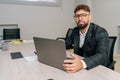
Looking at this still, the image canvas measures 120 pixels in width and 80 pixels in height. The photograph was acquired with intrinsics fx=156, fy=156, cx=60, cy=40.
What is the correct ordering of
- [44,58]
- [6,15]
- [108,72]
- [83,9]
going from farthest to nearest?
1. [6,15]
2. [83,9]
3. [44,58]
4. [108,72]

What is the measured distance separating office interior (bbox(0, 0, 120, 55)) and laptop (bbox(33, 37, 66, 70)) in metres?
2.87

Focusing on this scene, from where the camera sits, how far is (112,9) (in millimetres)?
3865

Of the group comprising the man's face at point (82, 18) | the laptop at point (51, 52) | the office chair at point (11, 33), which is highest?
the man's face at point (82, 18)

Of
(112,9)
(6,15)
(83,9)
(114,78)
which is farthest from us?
(6,15)

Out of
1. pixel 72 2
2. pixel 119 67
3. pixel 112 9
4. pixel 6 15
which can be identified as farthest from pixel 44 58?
pixel 72 2

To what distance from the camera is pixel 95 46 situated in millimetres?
1619

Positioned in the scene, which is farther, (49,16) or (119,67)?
(49,16)

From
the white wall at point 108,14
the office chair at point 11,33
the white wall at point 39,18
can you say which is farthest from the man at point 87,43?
the white wall at point 39,18

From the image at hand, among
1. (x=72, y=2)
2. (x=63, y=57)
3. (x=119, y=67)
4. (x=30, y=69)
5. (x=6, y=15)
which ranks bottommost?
(x=119, y=67)

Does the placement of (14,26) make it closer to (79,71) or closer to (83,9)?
(83,9)

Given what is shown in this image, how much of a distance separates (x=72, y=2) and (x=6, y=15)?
2.07m

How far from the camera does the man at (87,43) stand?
118 cm

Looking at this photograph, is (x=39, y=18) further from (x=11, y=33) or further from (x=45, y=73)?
(x=45, y=73)

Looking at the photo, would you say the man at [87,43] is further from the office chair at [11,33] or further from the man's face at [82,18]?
the office chair at [11,33]
